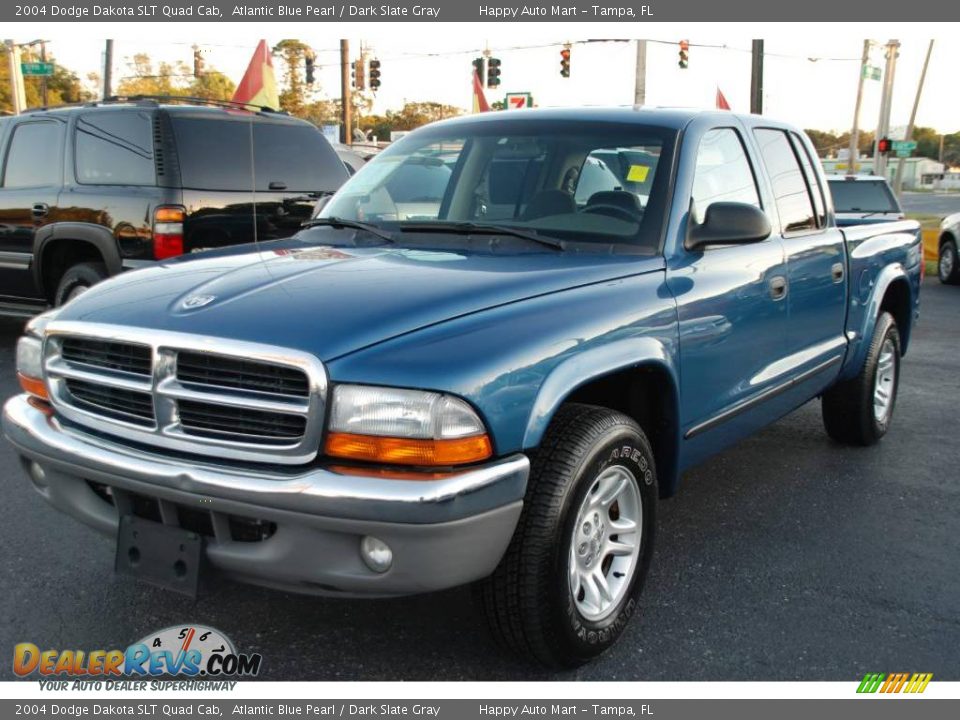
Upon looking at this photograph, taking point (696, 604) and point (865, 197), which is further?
point (865, 197)

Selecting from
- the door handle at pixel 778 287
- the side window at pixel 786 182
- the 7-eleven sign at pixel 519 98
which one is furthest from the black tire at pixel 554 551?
the 7-eleven sign at pixel 519 98

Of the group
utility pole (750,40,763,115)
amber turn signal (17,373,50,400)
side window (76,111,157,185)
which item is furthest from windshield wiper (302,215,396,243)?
utility pole (750,40,763,115)

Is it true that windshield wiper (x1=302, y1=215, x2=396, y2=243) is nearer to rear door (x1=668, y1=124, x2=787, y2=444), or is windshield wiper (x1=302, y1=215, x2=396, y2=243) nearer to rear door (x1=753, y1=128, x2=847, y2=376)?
rear door (x1=668, y1=124, x2=787, y2=444)

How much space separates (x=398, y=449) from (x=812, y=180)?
328 cm

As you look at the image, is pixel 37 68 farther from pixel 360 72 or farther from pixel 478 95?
pixel 478 95

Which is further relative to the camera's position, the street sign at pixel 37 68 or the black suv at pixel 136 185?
the street sign at pixel 37 68

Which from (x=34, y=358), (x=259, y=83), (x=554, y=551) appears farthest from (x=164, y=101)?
(x=554, y=551)

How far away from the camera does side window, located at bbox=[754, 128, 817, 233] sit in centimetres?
443

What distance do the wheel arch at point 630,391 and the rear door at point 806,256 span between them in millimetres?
1079

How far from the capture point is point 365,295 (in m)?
2.78

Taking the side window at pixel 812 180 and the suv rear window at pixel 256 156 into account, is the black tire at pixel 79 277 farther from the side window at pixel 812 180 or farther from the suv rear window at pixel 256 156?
the side window at pixel 812 180

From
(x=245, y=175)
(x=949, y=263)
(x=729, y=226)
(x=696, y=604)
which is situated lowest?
(x=949, y=263)

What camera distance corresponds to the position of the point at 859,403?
5332 millimetres

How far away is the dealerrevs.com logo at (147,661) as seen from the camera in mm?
2938
